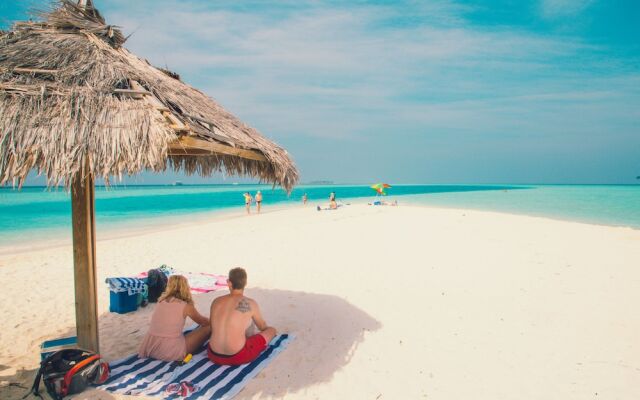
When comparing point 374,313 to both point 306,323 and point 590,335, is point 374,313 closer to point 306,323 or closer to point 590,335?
point 306,323

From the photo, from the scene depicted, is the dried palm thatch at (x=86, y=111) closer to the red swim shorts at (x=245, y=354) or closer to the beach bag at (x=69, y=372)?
the beach bag at (x=69, y=372)

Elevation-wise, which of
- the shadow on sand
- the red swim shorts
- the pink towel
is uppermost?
the red swim shorts

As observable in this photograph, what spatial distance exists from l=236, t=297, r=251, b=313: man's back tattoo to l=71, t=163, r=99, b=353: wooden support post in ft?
4.31

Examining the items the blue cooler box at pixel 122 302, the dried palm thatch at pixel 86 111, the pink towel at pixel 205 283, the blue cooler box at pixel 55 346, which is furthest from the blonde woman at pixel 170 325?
the pink towel at pixel 205 283

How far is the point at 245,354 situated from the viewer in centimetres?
380

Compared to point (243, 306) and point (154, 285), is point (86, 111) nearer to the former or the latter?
point (243, 306)

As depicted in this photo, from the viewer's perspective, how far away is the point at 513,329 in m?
4.80

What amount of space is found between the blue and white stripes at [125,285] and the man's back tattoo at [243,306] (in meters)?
2.43

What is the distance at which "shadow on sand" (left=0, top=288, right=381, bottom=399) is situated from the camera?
3496mm

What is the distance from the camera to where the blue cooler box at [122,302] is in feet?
17.4

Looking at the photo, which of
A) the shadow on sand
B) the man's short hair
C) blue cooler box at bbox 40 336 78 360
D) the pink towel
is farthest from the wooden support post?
the pink towel

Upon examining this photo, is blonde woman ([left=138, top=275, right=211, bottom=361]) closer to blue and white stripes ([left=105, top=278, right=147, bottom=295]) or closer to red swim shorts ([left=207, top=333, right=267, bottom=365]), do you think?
red swim shorts ([left=207, top=333, right=267, bottom=365])

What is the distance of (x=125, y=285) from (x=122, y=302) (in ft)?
0.75

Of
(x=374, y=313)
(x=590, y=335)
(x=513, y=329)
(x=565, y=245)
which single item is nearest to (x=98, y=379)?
(x=374, y=313)
